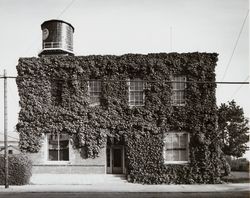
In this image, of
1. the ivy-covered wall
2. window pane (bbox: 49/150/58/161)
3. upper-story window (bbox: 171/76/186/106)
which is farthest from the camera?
window pane (bbox: 49/150/58/161)

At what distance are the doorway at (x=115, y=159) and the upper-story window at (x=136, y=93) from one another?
11.4 ft

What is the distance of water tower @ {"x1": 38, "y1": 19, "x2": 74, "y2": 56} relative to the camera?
30.7 meters

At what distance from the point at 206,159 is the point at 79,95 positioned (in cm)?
988

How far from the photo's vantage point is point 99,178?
928 inches

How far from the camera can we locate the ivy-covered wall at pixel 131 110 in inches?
939

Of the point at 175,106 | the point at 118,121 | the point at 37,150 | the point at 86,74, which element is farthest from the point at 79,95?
the point at 175,106

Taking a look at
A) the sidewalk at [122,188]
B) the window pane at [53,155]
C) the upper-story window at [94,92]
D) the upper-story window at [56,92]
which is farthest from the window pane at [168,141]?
the upper-story window at [56,92]

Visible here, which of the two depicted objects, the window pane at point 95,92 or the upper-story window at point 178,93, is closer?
the upper-story window at point 178,93

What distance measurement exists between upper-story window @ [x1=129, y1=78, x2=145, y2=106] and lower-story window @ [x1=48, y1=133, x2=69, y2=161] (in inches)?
212

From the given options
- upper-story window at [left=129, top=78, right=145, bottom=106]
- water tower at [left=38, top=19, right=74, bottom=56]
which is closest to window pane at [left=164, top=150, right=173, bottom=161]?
upper-story window at [left=129, top=78, right=145, bottom=106]

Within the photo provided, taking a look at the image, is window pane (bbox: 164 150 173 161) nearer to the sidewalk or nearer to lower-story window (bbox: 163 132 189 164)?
lower-story window (bbox: 163 132 189 164)

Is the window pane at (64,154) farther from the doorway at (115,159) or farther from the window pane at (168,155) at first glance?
the window pane at (168,155)

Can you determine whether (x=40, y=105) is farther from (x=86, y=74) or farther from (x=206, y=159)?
(x=206, y=159)

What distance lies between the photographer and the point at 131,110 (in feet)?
80.2
